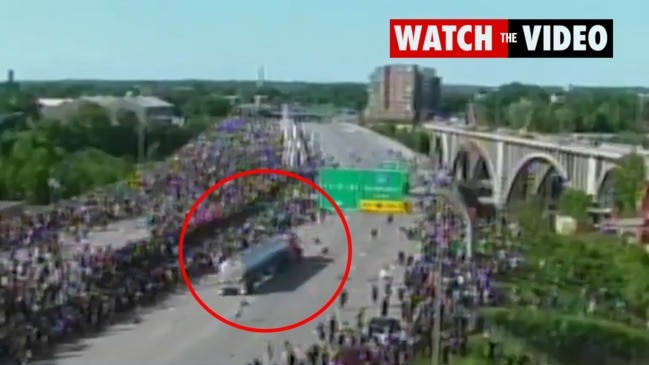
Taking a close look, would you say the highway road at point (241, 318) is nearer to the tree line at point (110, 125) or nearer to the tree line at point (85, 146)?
the tree line at point (110, 125)

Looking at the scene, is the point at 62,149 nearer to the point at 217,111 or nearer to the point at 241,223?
the point at 217,111

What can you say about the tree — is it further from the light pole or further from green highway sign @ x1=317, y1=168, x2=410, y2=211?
green highway sign @ x1=317, y1=168, x2=410, y2=211

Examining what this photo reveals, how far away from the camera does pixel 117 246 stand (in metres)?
3.87

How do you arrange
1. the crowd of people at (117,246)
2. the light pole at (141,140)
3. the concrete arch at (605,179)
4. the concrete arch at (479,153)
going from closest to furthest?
the crowd of people at (117,246), the light pole at (141,140), the concrete arch at (479,153), the concrete arch at (605,179)

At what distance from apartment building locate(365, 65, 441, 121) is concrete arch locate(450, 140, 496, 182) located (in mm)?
1512

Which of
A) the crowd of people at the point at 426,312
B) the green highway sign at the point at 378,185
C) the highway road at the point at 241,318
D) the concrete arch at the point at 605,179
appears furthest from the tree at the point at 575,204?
the green highway sign at the point at 378,185

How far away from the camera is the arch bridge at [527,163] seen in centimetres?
780

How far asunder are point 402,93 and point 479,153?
2968mm

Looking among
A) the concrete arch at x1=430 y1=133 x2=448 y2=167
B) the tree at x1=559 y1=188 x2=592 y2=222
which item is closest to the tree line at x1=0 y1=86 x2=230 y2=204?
the concrete arch at x1=430 y1=133 x2=448 y2=167

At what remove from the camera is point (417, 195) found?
411cm

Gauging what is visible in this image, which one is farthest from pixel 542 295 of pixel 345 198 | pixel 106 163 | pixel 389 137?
pixel 106 163

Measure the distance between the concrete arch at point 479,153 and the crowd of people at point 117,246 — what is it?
2708mm

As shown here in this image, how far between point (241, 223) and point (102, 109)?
10.6ft

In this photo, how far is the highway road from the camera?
121 inches
